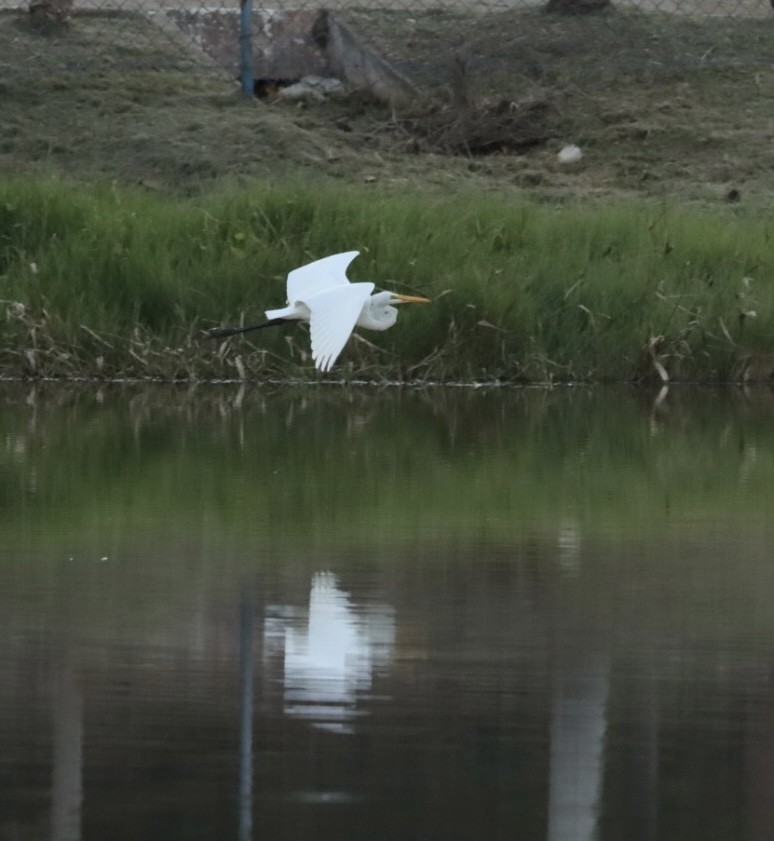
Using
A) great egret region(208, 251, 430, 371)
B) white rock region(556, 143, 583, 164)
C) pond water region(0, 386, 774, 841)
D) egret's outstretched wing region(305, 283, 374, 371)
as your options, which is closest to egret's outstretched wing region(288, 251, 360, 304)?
great egret region(208, 251, 430, 371)

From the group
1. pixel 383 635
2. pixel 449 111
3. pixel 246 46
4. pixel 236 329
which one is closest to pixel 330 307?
pixel 236 329

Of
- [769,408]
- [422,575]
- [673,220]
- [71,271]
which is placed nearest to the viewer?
[422,575]

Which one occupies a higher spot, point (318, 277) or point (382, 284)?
point (318, 277)

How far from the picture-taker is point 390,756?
3.73 metres

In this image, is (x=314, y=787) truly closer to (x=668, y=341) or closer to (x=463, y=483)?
(x=463, y=483)

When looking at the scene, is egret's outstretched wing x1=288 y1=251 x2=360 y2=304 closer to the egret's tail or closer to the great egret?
the great egret

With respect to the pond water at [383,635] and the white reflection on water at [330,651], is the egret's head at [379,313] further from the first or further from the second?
the white reflection on water at [330,651]

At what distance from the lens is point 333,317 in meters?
8.06

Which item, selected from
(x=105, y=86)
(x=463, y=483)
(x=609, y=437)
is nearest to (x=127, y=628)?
(x=463, y=483)

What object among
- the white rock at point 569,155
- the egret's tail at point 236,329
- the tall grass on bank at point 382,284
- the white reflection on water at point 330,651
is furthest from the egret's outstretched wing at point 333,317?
the white rock at point 569,155

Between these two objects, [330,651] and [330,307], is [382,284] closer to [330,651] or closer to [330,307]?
[330,307]

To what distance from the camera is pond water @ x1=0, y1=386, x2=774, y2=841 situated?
3.51 m

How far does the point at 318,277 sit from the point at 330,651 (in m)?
4.59

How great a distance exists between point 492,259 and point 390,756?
6.80 metres
